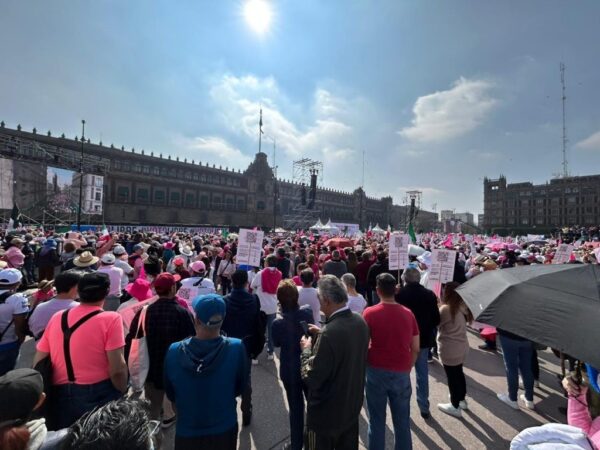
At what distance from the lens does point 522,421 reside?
12.0 ft

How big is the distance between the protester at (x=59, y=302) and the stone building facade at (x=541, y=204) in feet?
305

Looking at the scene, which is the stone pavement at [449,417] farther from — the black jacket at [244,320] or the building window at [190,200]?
the building window at [190,200]

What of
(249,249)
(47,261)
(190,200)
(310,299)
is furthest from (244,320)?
(190,200)

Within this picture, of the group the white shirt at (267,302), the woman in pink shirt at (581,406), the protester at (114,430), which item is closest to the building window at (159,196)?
the white shirt at (267,302)

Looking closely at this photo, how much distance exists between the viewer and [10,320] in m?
3.01

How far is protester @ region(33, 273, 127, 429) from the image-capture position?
7.34 ft

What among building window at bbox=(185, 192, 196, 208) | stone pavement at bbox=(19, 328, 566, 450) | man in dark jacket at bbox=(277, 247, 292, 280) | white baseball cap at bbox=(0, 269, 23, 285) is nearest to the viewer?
white baseball cap at bbox=(0, 269, 23, 285)

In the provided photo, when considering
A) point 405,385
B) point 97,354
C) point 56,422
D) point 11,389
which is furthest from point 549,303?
point 56,422

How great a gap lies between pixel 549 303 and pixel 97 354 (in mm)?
3463

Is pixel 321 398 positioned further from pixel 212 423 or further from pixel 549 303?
pixel 549 303

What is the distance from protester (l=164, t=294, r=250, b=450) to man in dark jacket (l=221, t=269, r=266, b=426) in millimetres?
1381

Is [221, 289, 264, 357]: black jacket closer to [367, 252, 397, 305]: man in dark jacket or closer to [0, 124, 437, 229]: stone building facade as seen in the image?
[367, 252, 397, 305]: man in dark jacket

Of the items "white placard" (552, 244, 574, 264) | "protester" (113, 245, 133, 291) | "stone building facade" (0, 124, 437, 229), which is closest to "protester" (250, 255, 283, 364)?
"protester" (113, 245, 133, 291)

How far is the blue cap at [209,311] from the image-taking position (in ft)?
6.59
